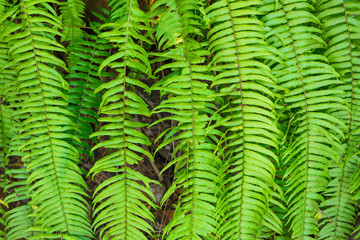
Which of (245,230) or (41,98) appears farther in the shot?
(41,98)

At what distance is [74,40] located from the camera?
5.72 ft

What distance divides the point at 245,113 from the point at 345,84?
0.51 meters

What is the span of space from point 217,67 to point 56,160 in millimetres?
910

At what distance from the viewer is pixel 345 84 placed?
1.33m

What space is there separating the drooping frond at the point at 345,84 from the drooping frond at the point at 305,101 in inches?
2.3

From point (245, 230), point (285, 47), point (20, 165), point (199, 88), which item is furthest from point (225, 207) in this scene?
point (20, 165)

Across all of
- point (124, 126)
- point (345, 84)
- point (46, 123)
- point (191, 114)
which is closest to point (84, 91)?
point (46, 123)

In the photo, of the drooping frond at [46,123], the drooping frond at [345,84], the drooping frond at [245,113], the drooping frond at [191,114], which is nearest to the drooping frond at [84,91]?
the drooping frond at [46,123]

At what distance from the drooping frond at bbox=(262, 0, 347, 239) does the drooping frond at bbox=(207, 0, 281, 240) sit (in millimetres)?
86

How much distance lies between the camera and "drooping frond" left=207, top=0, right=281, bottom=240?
1.23 meters

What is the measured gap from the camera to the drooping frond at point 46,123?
134 cm

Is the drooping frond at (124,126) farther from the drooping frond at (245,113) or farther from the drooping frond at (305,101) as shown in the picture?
the drooping frond at (305,101)

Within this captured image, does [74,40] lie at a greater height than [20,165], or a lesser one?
greater

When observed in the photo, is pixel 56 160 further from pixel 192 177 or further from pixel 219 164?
pixel 219 164
